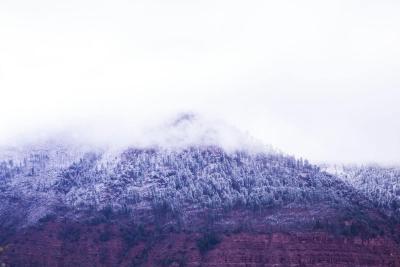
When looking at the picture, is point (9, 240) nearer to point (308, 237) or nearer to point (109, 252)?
point (109, 252)

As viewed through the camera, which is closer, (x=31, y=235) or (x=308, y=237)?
(x=308, y=237)

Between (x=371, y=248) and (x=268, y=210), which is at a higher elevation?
(x=268, y=210)

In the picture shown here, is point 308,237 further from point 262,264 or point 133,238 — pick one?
point 133,238

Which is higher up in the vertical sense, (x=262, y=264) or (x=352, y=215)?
(x=352, y=215)

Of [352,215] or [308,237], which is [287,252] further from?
[352,215]

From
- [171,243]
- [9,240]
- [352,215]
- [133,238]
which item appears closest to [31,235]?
[9,240]

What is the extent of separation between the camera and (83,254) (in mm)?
194125

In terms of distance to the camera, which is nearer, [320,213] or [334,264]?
[334,264]

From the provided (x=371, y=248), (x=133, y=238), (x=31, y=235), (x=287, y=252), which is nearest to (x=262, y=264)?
(x=287, y=252)

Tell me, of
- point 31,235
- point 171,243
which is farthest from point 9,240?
point 171,243

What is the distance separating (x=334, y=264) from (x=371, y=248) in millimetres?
13934

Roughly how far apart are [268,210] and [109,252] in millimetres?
52287

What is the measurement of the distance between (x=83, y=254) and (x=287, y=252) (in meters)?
64.5

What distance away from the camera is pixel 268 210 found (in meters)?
197
